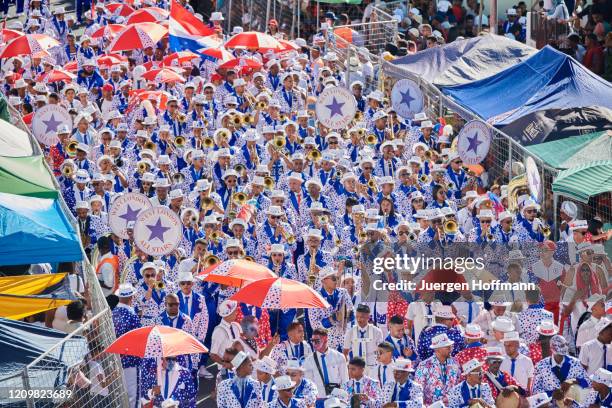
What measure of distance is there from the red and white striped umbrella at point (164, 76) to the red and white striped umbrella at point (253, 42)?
1.14 metres

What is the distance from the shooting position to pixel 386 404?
13.5 metres

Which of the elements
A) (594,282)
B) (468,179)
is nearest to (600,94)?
(468,179)

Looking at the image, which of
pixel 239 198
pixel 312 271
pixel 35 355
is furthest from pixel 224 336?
pixel 239 198

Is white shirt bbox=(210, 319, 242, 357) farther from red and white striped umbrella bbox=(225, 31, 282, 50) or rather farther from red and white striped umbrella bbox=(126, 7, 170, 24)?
red and white striped umbrella bbox=(126, 7, 170, 24)

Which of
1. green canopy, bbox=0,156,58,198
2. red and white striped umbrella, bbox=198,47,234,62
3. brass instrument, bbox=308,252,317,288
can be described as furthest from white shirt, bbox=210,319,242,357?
red and white striped umbrella, bbox=198,47,234,62

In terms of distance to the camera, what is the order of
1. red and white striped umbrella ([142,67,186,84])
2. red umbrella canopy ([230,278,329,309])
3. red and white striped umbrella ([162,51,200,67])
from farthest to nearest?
red and white striped umbrella ([162,51,200,67]) → red and white striped umbrella ([142,67,186,84]) → red umbrella canopy ([230,278,329,309])

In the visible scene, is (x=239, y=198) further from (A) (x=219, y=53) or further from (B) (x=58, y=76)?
(B) (x=58, y=76)

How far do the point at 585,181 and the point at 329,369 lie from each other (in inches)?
224

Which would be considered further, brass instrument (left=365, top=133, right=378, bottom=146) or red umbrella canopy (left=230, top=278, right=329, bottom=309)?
brass instrument (left=365, top=133, right=378, bottom=146)

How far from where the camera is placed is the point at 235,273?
50.9ft

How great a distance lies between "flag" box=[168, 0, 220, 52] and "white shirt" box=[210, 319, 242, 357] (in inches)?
463

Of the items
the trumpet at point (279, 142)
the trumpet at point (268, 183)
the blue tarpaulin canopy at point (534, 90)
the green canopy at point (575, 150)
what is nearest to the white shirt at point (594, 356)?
the green canopy at point (575, 150)

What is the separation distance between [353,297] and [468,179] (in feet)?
15.6

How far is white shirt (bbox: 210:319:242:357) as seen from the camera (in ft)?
49.3
